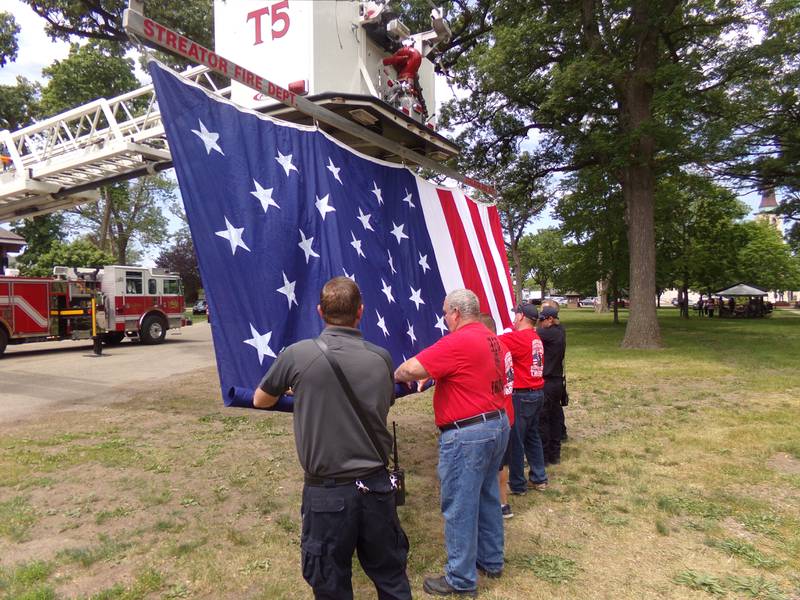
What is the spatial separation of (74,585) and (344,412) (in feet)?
8.95

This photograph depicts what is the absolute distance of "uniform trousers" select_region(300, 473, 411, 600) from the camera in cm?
235

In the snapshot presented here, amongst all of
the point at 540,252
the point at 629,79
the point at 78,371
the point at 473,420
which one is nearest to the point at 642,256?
the point at 629,79

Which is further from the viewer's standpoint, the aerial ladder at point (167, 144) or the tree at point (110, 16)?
the tree at point (110, 16)

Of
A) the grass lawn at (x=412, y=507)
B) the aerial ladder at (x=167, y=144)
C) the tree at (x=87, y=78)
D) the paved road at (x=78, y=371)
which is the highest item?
the tree at (x=87, y=78)

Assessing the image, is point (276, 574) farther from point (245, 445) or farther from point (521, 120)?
point (521, 120)

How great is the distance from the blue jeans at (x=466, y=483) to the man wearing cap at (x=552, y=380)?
266cm

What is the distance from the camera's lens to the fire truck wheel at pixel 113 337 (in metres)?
20.1

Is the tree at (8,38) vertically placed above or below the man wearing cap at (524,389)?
above

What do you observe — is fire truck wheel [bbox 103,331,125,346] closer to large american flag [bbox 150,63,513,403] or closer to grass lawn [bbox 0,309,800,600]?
grass lawn [bbox 0,309,800,600]

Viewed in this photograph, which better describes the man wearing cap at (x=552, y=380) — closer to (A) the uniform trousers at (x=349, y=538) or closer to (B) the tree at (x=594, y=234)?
(A) the uniform trousers at (x=349, y=538)

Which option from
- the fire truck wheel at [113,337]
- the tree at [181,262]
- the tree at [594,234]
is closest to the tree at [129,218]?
the tree at [181,262]

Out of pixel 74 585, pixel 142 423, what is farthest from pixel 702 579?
pixel 142 423

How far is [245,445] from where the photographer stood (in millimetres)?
6855

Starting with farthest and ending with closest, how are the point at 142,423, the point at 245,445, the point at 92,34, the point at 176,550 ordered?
the point at 92,34 → the point at 142,423 → the point at 245,445 → the point at 176,550
